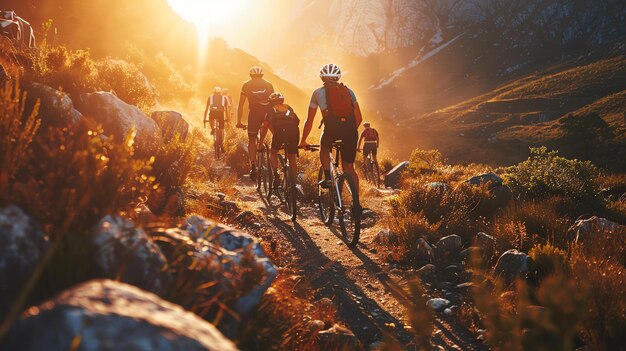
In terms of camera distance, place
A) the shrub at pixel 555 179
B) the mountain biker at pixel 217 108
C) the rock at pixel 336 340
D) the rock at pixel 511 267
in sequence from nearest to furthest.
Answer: the rock at pixel 336 340 < the rock at pixel 511 267 < the shrub at pixel 555 179 < the mountain biker at pixel 217 108

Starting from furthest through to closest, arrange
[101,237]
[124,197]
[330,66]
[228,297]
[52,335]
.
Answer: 1. [330,66]
2. [124,197]
3. [228,297]
4. [101,237]
5. [52,335]

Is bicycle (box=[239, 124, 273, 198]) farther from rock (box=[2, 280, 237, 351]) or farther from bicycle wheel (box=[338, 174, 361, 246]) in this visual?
rock (box=[2, 280, 237, 351])

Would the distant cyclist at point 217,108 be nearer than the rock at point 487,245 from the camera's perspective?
No

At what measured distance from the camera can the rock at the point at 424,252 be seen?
6.39 metres

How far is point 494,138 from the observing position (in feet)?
346

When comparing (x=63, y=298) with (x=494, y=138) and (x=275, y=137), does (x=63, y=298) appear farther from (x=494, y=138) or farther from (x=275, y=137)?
(x=494, y=138)

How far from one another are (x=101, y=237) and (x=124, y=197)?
102 centimetres

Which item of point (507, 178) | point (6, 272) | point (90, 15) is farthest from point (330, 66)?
point (90, 15)

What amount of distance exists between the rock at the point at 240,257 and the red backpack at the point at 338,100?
376cm

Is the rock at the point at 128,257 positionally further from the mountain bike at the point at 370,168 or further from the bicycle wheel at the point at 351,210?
the mountain bike at the point at 370,168

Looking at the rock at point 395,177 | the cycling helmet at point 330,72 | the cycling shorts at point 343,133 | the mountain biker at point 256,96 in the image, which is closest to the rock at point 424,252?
the cycling shorts at point 343,133

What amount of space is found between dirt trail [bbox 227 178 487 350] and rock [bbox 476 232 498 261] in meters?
1.26

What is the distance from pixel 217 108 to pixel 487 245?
11.7 metres

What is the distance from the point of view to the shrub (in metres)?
9.47
